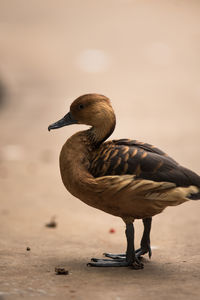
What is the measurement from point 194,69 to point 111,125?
880 cm

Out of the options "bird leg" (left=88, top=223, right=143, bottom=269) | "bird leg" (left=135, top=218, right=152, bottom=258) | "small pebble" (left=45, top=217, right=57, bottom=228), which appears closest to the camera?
"bird leg" (left=88, top=223, right=143, bottom=269)

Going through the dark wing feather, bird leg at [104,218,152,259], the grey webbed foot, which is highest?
the dark wing feather

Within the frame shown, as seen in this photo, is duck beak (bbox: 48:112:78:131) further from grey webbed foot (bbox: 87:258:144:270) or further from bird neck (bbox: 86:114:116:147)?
grey webbed foot (bbox: 87:258:144:270)

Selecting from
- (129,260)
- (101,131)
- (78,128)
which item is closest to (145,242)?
(129,260)

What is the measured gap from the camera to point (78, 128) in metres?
10.1

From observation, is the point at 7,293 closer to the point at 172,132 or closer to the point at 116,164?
the point at 116,164

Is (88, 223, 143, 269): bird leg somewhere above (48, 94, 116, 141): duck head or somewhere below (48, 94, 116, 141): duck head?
below

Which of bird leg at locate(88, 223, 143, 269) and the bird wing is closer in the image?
the bird wing

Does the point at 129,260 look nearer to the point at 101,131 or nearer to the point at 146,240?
the point at 146,240

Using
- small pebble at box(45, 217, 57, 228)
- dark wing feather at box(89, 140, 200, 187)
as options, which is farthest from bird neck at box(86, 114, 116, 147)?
small pebble at box(45, 217, 57, 228)

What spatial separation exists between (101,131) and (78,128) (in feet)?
18.3

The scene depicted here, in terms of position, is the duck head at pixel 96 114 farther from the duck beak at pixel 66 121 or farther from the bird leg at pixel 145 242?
the bird leg at pixel 145 242

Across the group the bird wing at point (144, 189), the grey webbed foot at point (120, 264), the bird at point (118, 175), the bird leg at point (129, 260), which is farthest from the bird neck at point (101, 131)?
the grey webbed foot at point (120, 264)

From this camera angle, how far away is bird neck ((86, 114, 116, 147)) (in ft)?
14.7
